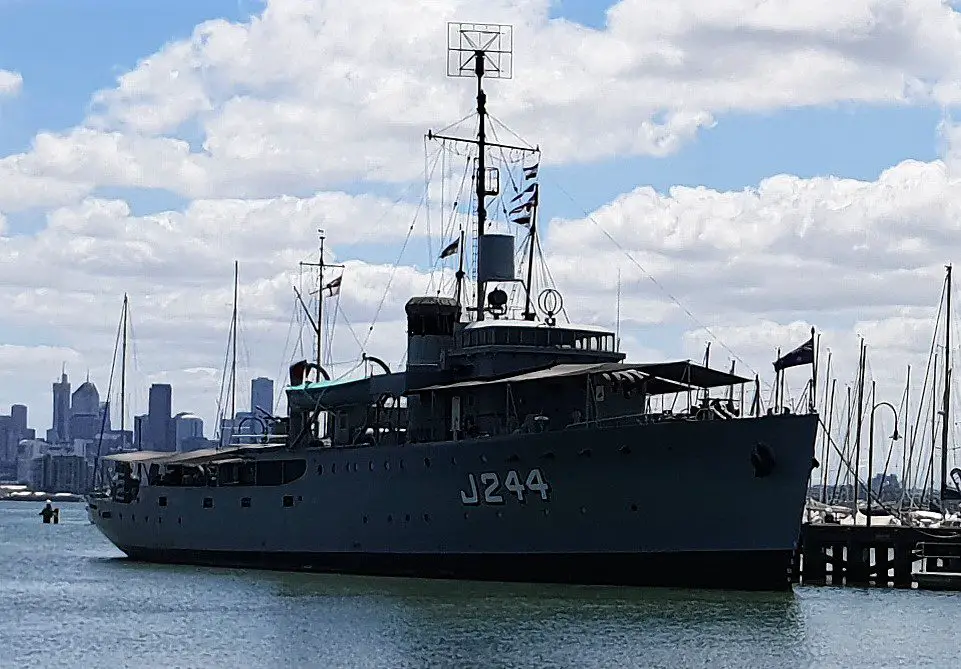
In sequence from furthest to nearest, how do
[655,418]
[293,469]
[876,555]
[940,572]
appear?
[293,469], [876,555], [940,572], [655,418]

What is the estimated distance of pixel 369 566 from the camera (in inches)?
1795

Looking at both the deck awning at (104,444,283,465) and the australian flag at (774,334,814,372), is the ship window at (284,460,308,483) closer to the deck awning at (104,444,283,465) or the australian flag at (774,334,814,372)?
the deck awning at (104,444,283,465)

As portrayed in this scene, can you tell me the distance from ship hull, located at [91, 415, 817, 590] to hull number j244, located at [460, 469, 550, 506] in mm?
36

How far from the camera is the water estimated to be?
3134cm

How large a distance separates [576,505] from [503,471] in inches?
87.6

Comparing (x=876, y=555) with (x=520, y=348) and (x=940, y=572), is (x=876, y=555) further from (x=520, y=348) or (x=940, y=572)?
(x=520, y=348)

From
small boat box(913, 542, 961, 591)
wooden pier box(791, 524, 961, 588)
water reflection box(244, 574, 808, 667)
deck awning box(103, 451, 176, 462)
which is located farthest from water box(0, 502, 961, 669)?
deck awning box(103, 451, 176, 462)

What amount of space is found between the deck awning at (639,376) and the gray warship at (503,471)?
0.27 ft

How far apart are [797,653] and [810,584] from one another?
1334cm

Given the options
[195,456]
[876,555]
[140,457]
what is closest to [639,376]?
[876,555]

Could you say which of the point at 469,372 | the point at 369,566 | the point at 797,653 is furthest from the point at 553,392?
the point at 797,653

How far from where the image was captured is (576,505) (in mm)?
40125

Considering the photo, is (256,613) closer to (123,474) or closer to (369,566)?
(369,566)

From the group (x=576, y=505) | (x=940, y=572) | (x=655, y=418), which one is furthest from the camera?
(x=940, y=572)
